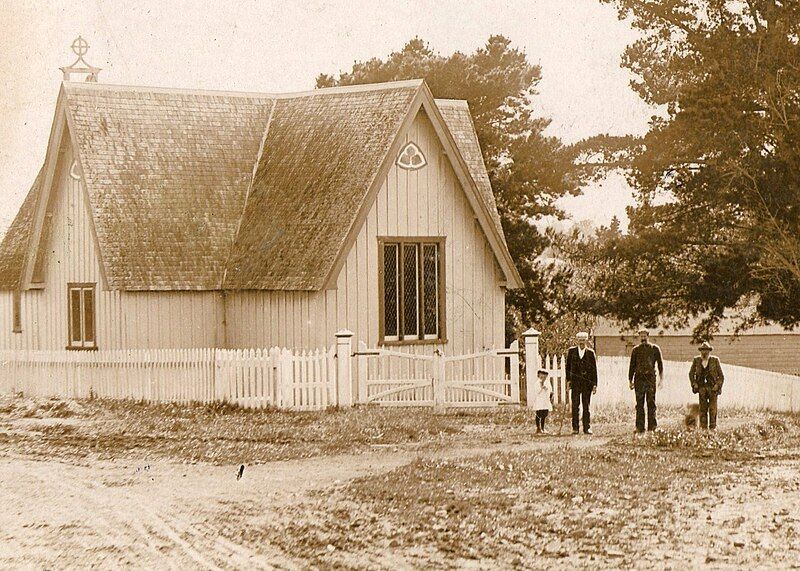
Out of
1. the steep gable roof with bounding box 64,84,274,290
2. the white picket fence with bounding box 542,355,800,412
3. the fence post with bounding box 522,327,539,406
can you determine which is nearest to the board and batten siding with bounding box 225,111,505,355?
the steep gable roof with bounding box 64,84,274,290

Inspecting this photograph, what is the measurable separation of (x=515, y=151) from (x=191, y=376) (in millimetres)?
16303

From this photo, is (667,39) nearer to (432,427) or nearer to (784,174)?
(784,174)

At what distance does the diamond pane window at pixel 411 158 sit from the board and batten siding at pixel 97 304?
5.37m

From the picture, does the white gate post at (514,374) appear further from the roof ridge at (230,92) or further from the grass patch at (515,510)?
the grass patch at (515,510)

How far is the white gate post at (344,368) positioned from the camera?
24969 millimetres

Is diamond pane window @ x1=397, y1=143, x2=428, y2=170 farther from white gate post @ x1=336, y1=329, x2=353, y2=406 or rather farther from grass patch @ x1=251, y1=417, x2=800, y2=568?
grass patch @ x1=251, y1=417, x2=800, y2=568

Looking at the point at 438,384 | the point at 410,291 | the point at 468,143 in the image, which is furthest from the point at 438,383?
the point at 468,143

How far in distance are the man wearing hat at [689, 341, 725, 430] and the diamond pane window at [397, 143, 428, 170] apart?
818cm

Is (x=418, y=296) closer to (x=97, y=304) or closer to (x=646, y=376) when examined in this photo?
(x=646, y=376)

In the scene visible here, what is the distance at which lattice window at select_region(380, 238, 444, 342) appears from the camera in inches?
1074

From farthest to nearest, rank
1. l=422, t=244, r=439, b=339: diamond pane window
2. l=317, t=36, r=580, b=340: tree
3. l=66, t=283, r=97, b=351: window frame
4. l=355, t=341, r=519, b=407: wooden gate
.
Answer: l=317, t=36, r=580, b=340: tree → l=66, t=283, r=97, b=351: window frame → l=422, t=244, r=439, b=339: diamond pane window → l=355, t=341, r=519, b=407: wooden gate

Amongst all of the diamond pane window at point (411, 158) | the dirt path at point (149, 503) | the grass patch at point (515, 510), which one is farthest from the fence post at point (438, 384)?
the grass patch at point (515, 510)

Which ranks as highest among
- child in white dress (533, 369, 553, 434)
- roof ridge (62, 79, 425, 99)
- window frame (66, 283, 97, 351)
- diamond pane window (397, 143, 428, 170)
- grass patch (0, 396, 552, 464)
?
roof ridge (62, 79, 425, 99)

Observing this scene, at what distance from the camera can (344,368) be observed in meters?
25.0
